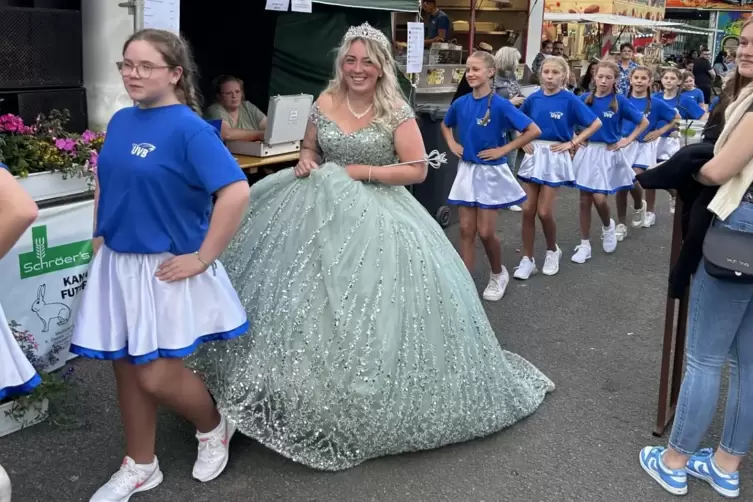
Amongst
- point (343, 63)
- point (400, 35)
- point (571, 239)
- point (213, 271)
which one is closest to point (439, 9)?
point (400, 35)

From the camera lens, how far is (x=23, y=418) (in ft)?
11.5

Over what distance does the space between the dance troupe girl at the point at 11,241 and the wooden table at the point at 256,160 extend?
138 inches

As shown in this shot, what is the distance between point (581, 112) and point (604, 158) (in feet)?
2.93

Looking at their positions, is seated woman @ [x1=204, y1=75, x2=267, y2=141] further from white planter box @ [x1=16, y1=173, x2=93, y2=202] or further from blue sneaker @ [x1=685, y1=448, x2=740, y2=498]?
blue sneaker @ [x1=685, y1=448, x2=740, y2=498]

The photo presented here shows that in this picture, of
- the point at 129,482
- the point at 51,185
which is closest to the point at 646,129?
the point at 51,185

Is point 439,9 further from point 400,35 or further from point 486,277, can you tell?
point 486,277

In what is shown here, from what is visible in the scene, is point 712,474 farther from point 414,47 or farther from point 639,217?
point 639,217

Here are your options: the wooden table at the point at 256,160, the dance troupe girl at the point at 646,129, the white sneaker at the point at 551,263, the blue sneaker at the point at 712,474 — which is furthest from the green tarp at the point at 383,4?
the blue sneaker at the point at 712,474

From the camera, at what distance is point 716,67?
24.3 m

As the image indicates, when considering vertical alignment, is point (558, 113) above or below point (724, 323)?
above

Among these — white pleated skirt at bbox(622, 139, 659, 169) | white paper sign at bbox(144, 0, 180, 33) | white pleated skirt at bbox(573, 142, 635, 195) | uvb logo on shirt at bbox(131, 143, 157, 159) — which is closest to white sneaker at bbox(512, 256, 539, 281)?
white pleated skirt at bbox(573, 142, 635, 195)

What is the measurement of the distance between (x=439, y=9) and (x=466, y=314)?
12.2m

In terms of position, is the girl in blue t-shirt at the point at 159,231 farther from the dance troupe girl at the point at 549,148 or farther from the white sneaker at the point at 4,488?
the dance troupe girl at the point at 549,148

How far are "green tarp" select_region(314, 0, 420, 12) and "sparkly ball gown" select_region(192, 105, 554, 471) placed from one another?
3103 mm
